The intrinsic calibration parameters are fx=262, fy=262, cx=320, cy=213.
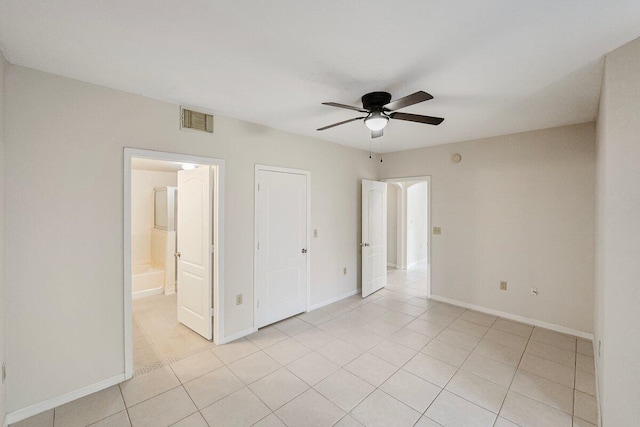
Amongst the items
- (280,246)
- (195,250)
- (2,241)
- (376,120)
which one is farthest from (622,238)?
(2,241)

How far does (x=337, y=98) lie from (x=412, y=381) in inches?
105

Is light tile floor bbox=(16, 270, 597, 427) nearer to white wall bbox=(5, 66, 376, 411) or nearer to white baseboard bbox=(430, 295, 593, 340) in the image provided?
white baseboard bbox=(430, 295, 593, 340)

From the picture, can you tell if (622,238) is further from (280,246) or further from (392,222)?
(392,222)

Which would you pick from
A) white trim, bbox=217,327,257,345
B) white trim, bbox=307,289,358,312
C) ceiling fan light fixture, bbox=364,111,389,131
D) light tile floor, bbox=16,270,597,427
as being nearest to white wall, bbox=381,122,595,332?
light tile floor, bbox=16,270,597,427

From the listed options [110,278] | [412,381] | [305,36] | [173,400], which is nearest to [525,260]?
[412,381]

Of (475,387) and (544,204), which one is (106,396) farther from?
(544,204)

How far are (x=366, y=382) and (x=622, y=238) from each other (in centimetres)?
210

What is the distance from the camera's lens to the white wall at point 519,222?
3.17 m

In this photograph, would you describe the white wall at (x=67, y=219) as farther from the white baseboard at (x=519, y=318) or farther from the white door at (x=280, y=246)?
the white baseboard at (x=519, y=318)

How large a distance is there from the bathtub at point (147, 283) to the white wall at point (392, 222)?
17.2 feet

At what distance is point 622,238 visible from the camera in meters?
1.59

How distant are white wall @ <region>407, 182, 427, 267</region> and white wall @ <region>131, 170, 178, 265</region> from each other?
5.90m

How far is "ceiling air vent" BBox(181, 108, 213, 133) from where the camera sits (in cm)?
266

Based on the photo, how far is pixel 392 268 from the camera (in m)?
6.70
